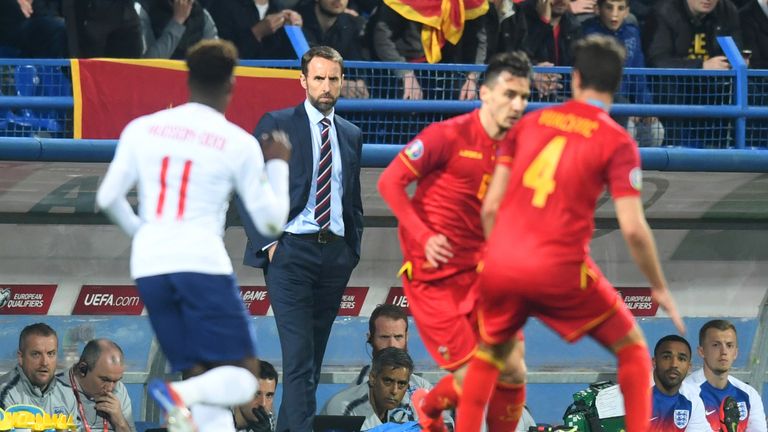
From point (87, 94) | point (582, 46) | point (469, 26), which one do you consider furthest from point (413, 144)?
point (469, 26)

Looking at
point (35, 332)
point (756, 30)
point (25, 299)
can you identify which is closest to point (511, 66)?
point (35, 332)

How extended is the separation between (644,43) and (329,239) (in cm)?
397

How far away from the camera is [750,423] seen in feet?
34.4

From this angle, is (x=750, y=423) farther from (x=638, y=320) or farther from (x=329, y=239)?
(x=329, y=239)

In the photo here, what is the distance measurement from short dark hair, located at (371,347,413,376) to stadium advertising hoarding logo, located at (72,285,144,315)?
2019 mm

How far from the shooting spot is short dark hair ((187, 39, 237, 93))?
612 centimetres

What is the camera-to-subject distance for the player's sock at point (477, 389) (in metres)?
6.78

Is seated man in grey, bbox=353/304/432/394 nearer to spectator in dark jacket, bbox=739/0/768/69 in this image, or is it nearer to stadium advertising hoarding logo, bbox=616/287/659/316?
stadium advertising hoarding logo, bbox=616/287/659/316

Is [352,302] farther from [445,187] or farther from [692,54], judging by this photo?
[445,187]

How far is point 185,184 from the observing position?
5977 millimetres

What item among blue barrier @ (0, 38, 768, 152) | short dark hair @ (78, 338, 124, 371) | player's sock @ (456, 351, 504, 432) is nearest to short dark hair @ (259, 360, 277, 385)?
short dark hair @ (78, 338, 124, 371)

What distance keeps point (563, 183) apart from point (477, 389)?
3.75 ft

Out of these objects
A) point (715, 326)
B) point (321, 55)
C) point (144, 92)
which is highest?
point (321, 55)

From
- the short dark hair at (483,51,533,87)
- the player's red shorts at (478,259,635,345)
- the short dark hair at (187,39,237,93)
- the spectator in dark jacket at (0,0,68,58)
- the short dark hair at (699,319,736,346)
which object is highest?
the spectator in dark jacket at (0,0,68,58)
